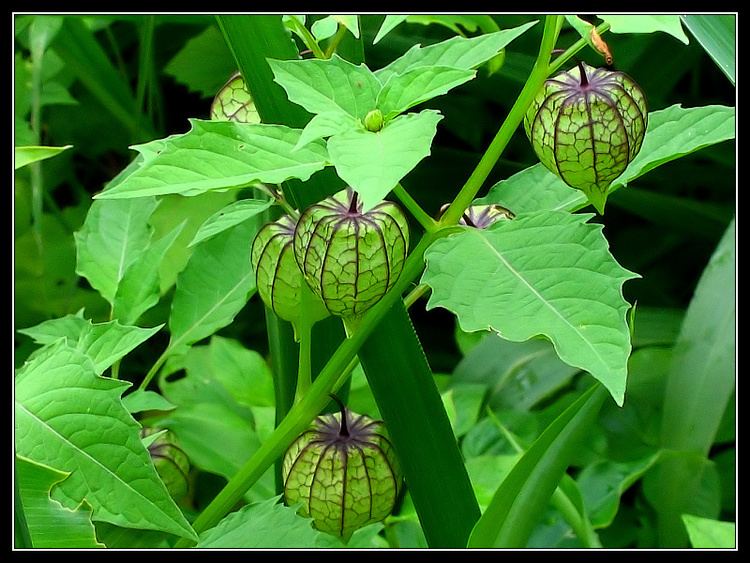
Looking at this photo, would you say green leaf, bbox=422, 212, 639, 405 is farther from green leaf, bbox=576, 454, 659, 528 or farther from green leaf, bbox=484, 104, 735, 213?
green leaf, bbox=576, 454, 659, 528

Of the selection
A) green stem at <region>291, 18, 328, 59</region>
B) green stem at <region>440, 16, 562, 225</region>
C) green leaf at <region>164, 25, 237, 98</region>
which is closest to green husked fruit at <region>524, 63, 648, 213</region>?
green stem at <region>440, 16, 562, 225</region>

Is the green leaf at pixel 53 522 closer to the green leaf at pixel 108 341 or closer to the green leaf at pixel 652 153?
the green leaf at pixel 108 341

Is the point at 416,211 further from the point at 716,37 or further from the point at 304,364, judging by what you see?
the point at 716,37

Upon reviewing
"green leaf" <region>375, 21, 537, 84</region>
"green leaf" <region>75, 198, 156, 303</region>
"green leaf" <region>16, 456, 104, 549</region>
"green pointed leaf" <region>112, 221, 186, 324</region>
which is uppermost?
"green leaf" <region>375, 21, 537, 84</region>

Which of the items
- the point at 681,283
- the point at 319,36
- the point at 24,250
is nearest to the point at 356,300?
the point at 319,36

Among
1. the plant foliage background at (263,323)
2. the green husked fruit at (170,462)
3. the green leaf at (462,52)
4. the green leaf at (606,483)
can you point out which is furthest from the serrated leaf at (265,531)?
the green leaf at (606,483)

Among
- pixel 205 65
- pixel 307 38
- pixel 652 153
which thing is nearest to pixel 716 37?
pixel 652 153

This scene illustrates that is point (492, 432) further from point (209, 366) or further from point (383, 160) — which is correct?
point (383, 160)
